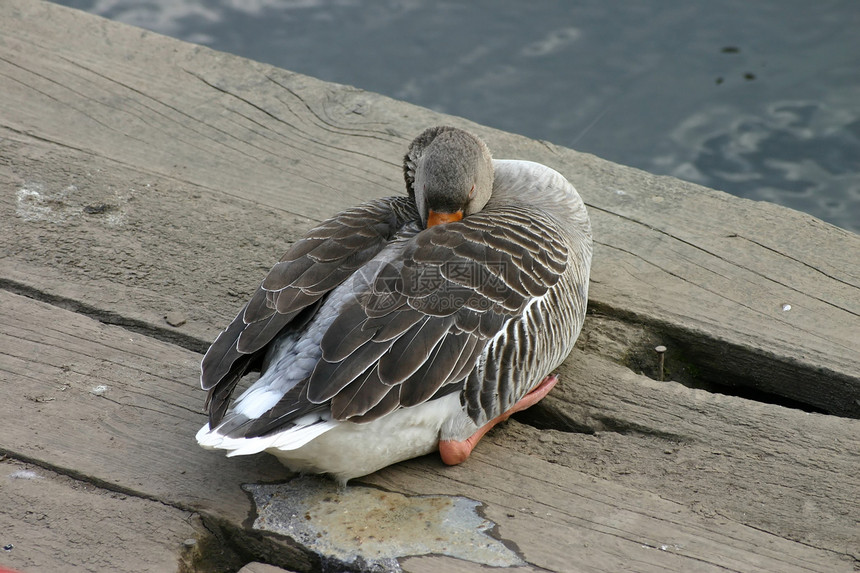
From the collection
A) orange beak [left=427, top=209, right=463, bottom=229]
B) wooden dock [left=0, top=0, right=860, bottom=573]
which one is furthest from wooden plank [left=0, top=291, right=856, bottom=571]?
orange beak [left=427, top=209, right=463, bottom=229]

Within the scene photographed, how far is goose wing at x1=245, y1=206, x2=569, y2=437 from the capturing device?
315cm

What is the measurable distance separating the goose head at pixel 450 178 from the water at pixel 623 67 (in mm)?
4920

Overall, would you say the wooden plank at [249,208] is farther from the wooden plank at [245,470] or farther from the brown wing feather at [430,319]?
the brown wing feather at [430,319]

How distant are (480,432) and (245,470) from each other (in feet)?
3.17

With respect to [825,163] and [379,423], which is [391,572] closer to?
[379,423]

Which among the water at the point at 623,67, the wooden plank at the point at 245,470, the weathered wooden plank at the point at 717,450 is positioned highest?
the wooden plank at the point at 245,470

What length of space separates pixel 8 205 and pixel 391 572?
10.4ft

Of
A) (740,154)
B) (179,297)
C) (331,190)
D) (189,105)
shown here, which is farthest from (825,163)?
(179,297)

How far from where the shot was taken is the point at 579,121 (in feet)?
30.2

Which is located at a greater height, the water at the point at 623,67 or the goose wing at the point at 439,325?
the goose wing at the point at 439,325

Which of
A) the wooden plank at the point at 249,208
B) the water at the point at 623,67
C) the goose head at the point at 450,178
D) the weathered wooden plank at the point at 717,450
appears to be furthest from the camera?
the water at the point at 623,67

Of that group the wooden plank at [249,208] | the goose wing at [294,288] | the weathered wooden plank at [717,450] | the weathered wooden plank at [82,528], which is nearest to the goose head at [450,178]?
the goose wing at [294,288]

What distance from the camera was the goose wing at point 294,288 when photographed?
332 cm

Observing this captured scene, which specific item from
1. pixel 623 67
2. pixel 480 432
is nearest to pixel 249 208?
pixel 480 432
